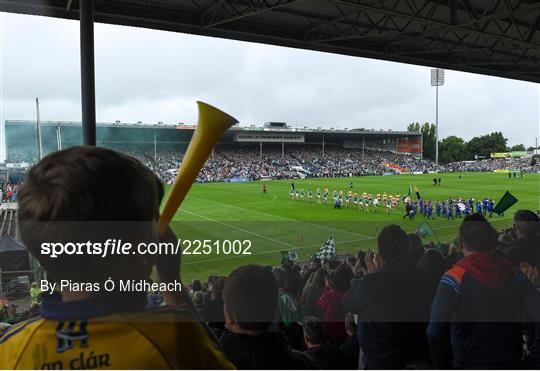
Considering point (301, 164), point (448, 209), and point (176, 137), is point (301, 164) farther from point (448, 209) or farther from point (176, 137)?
point (176, 137)

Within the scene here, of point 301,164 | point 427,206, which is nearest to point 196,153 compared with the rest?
point 427,206

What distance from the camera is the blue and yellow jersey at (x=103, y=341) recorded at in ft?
3.08

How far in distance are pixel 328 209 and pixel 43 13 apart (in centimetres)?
1830

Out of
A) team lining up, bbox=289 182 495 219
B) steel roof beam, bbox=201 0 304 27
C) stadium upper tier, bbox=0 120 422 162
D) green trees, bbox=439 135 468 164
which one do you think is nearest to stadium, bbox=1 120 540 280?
stadium upper tier, bbox=0 120 422 162

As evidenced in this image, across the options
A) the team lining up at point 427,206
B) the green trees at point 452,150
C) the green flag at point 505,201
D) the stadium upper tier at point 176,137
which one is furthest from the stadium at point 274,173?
the green flag at point 505,201

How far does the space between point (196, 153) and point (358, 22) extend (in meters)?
7.43

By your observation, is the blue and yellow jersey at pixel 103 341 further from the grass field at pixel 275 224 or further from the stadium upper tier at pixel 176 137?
the grass field at pixel 275 224

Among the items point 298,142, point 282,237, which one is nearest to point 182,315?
point 282,237

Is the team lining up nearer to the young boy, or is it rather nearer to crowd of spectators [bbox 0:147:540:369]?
crowd of spectators [bbox 0:147:540:369]

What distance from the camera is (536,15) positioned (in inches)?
338

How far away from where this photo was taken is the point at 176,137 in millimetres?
8773

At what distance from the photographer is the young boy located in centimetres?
89

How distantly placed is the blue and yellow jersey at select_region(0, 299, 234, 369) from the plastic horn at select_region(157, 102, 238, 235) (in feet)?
0.72

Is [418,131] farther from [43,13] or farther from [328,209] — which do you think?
[43,13]
